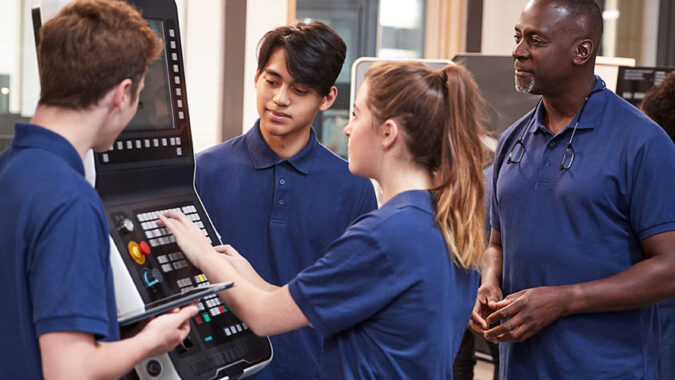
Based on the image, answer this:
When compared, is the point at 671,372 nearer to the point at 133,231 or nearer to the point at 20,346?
the point at 133,231

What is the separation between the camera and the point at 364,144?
140 centimetres

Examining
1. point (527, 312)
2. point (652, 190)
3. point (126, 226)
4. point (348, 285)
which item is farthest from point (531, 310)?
point (126, 226)

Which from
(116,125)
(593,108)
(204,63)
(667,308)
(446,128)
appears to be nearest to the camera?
(116,125)

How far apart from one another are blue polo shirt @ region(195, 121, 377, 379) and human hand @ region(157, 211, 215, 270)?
1.06 feet

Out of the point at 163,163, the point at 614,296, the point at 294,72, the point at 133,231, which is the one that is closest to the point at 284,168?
the point at 294,72

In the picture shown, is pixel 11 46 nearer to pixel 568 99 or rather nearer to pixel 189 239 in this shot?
pixel 189 239

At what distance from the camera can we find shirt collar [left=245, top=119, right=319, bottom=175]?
1743 mm

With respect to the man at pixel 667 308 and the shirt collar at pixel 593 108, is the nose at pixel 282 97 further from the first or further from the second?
the man at pixel 667 308

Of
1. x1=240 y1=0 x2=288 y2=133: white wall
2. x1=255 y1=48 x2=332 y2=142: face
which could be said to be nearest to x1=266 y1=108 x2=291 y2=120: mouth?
x1=255 y1=48 x2=332 y2=142: face

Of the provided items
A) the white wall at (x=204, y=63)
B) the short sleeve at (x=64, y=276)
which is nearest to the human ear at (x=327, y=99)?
the short sleeve at (x=64, y=276)

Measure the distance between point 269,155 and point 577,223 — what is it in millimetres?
706

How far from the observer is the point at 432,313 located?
1.30 m

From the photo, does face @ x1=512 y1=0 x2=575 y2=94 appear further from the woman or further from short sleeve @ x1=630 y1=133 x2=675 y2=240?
the woman

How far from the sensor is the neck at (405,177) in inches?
54.7
